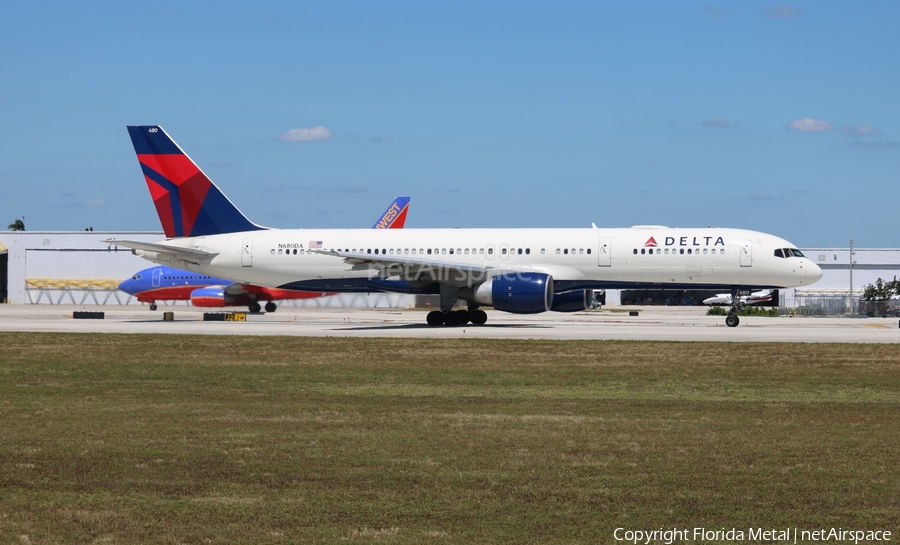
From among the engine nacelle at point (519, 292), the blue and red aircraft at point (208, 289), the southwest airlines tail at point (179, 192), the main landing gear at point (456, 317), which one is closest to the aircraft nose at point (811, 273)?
the engine nacelle at point (519, 292)

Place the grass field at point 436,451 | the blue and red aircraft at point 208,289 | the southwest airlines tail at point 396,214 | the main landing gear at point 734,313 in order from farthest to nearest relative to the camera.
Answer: the southwest airlines tail at point 396,214
the blue and red aircraft at point 208,289
the main landing gear at point 734,313
the grass field at point 436,451

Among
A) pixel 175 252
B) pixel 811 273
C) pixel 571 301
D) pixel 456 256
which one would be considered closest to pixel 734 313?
pixel 811 273

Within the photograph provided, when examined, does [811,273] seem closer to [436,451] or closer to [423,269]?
[423,269]

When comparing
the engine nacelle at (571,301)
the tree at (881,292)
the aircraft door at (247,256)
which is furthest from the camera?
the tree at (881,292)

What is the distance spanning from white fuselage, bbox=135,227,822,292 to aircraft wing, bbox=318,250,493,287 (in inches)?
12.2

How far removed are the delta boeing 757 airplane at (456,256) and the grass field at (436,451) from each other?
19018 mm

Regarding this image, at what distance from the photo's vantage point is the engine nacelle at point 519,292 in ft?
143

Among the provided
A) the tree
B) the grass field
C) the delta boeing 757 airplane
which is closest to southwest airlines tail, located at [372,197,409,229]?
the delta boeing 757 airplane

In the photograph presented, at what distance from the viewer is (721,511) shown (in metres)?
Result: 10.2

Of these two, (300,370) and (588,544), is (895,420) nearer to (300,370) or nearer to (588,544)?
(588,544)

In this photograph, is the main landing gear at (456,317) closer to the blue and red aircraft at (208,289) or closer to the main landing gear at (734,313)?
the main landing gear at (734,313)

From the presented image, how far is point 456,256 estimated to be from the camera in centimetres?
4803

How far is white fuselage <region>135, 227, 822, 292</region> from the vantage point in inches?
1775

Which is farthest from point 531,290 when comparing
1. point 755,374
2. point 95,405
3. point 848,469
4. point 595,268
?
point 848,469
